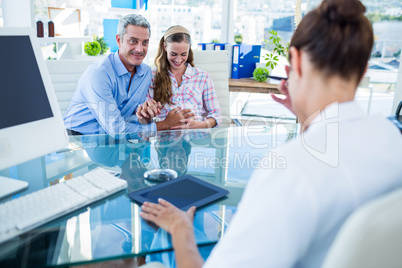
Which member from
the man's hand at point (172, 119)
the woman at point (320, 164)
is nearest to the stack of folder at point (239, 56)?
the man's hand at point (172, 119)

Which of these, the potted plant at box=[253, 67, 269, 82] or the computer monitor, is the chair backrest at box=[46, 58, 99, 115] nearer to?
the computer monitor

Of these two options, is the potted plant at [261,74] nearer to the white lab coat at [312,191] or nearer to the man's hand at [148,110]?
the man's hand at [148,110]

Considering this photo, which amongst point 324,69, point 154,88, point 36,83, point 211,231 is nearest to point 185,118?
point 154,88

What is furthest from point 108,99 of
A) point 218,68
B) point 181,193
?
point 181,193

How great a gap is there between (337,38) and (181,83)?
193cm

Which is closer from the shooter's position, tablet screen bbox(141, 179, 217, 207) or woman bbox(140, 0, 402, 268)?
woman bbox(140, 0, 402, 268)

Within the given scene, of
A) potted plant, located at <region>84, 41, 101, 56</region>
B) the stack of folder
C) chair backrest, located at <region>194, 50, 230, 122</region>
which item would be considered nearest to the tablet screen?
chair backrest, located at <region>194, 50, 230, 122</region>

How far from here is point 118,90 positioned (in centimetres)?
242

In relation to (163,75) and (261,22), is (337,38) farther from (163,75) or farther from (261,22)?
(261,22)

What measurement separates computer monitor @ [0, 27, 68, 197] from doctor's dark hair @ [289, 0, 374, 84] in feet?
2.99

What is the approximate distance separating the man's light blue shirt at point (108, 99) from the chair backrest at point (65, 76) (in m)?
0.09

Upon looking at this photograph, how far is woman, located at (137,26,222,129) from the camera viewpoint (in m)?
2.52

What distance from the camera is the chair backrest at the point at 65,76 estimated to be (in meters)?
2.43

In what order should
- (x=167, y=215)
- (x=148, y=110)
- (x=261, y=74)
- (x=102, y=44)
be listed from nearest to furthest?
(x=167, y=215)
(x=148, y=110)
(x=261, y=74)
(x=102, y=44)
